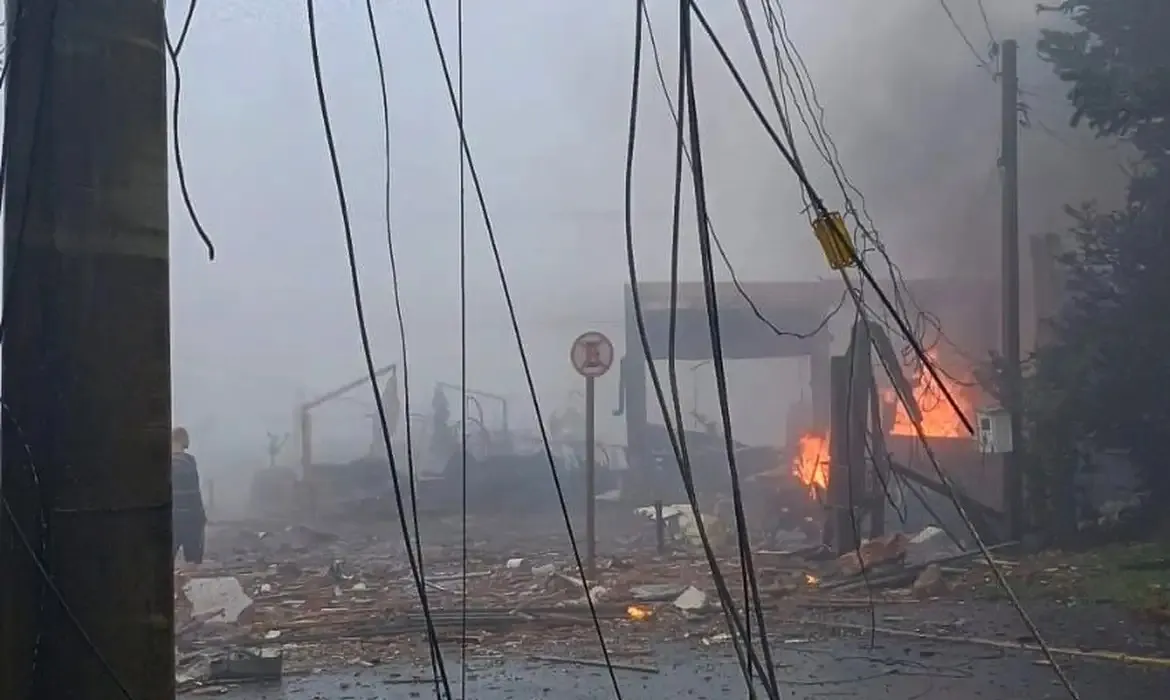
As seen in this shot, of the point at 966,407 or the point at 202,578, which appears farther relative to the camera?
the point at 966,407

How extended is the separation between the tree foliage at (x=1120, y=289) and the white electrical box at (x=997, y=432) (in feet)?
1.74

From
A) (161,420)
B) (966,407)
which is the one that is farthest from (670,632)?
(966,407)

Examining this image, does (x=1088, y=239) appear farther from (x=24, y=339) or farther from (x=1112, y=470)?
(x=24, y=339)

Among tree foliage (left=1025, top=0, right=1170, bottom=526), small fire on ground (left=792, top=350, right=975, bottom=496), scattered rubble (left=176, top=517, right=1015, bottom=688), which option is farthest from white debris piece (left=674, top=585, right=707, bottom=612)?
tree foliage (left=1025, top=0, right=1170, bottom=526)

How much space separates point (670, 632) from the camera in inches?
281

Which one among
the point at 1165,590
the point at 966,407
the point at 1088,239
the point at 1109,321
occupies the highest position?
the point at 1088,239

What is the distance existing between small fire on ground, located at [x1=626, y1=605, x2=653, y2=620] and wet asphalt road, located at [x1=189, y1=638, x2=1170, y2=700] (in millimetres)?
969

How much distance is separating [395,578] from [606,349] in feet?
8.45

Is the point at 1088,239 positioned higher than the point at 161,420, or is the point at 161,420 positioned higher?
the point at 1088,239

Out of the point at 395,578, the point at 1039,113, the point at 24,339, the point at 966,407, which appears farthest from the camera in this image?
the point at 1039,113

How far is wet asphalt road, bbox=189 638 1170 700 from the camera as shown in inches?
Result: 217

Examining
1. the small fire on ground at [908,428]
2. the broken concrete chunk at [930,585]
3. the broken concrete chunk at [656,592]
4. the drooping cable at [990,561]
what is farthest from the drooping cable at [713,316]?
the small fire on ground at [908,428]

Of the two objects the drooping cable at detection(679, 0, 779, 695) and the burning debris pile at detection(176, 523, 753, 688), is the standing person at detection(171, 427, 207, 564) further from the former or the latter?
the drooping cable at detection(679, 0, 779, 695)

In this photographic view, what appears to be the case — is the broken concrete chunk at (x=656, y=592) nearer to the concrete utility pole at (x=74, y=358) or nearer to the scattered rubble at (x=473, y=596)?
the scattered rubble at (x=473, y=596)
